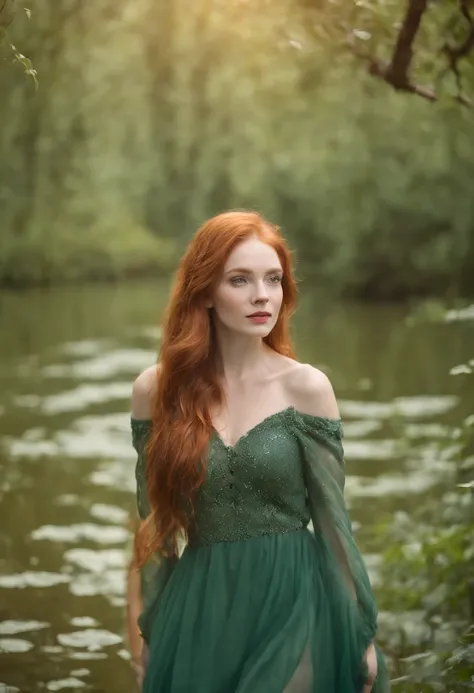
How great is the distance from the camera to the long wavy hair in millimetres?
1920

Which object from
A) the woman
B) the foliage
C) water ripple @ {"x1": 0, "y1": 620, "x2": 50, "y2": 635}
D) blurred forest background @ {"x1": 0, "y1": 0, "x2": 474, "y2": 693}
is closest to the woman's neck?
the woman

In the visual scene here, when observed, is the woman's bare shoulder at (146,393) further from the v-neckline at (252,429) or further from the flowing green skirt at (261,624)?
the flowing green skirt at (261,624)

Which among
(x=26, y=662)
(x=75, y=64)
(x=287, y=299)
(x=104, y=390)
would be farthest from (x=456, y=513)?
(x=75, y=64)

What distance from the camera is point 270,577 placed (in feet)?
6.21

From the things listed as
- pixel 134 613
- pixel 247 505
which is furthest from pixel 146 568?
pixel 247 505

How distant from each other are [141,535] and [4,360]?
4357 millimetres

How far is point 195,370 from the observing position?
78.2 inches

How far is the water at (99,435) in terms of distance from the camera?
393 centimetres

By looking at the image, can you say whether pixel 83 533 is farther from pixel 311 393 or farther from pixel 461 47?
pixel 311 393

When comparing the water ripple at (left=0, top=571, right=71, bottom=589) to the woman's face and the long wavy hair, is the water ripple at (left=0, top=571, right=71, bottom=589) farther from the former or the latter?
the woman's face

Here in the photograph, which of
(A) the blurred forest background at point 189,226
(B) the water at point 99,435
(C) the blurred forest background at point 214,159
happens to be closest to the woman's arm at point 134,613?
(B) the water at point 99,435

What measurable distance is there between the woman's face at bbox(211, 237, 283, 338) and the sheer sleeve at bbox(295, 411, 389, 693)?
0.17 metres

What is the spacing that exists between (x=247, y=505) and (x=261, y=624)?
0.19 m

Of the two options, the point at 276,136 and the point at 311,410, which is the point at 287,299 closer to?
the point at 311,410
